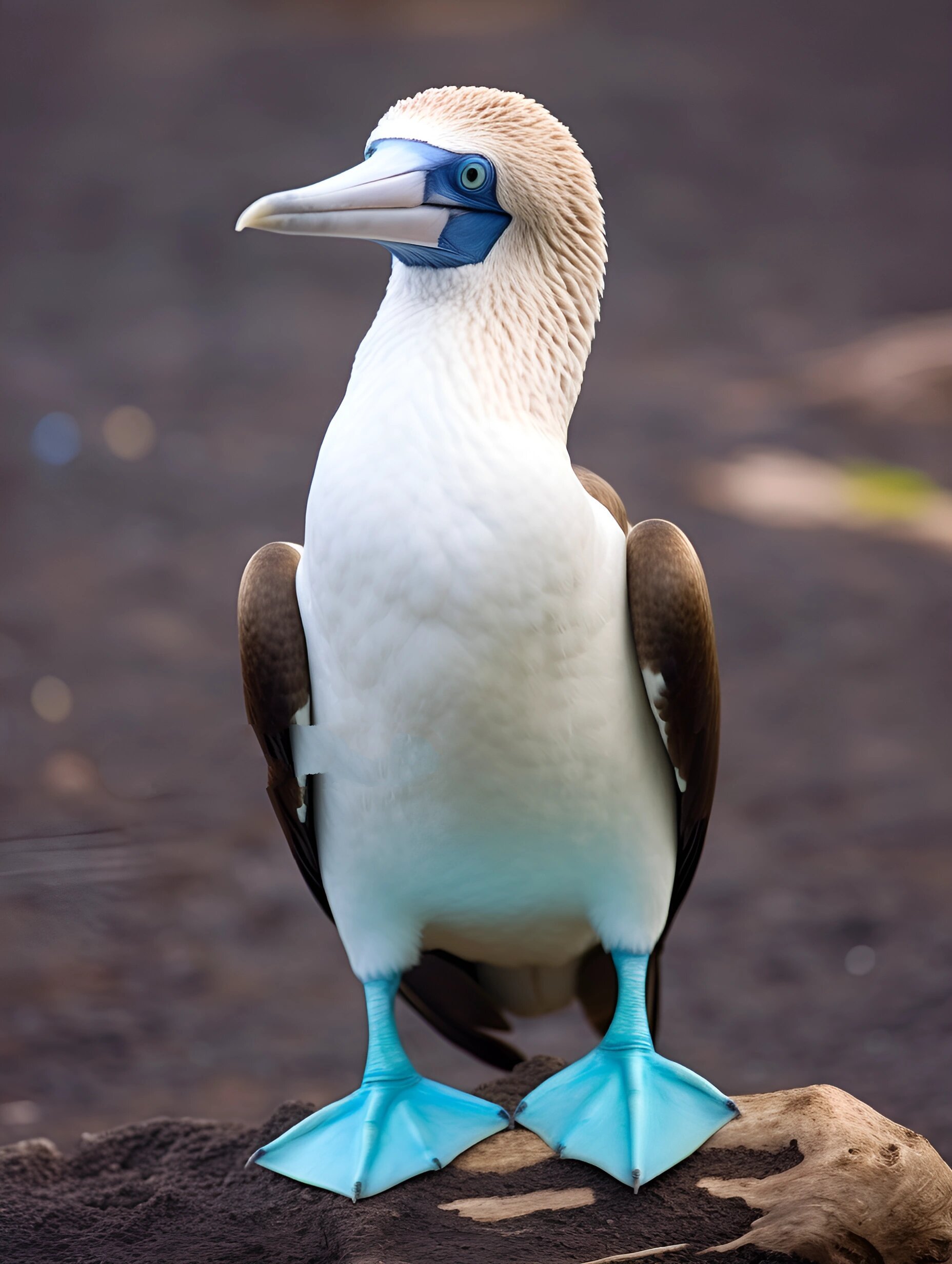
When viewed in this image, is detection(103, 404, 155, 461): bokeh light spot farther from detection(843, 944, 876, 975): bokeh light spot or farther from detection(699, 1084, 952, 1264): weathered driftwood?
detection(699, 1084, 952, 1264): weathered driftwood

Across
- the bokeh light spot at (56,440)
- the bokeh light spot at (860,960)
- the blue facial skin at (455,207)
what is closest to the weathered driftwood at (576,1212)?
the blue facial skin at (455,207)

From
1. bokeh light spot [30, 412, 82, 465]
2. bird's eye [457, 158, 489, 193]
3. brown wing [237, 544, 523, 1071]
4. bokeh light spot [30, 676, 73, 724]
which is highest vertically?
bokeh light spot [30, 412, 82, 465]

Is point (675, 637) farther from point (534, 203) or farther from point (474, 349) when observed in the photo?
point (534, 203)

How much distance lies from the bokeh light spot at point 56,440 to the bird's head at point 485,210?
4.05 metres

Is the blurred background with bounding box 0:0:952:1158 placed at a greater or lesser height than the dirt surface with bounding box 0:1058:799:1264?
greater

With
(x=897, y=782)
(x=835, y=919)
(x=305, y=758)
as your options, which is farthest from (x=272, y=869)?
(x=305, y=758)

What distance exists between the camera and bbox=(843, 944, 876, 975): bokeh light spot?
138 inches

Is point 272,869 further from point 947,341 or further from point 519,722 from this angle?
point 947,341

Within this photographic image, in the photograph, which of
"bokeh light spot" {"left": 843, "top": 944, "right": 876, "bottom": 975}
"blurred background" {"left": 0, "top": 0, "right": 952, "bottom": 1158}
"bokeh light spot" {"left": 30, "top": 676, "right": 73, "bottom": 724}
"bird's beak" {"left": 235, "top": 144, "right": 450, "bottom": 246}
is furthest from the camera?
"bokeh light spot" {"left": 30, "top": 676, "right": 73, "bottom": 724}

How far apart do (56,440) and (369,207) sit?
431 centimetres

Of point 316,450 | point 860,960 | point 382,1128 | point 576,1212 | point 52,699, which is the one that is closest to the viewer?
point 576,1212

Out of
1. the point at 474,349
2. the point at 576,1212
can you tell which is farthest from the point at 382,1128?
the point at 474,349

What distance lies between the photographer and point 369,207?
1594 mm

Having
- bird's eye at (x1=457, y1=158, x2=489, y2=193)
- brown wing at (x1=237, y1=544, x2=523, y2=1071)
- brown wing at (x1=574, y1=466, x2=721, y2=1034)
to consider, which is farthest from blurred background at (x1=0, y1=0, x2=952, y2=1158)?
bird's eye at (x1=457, y1=158, x2=489, y2=193)
